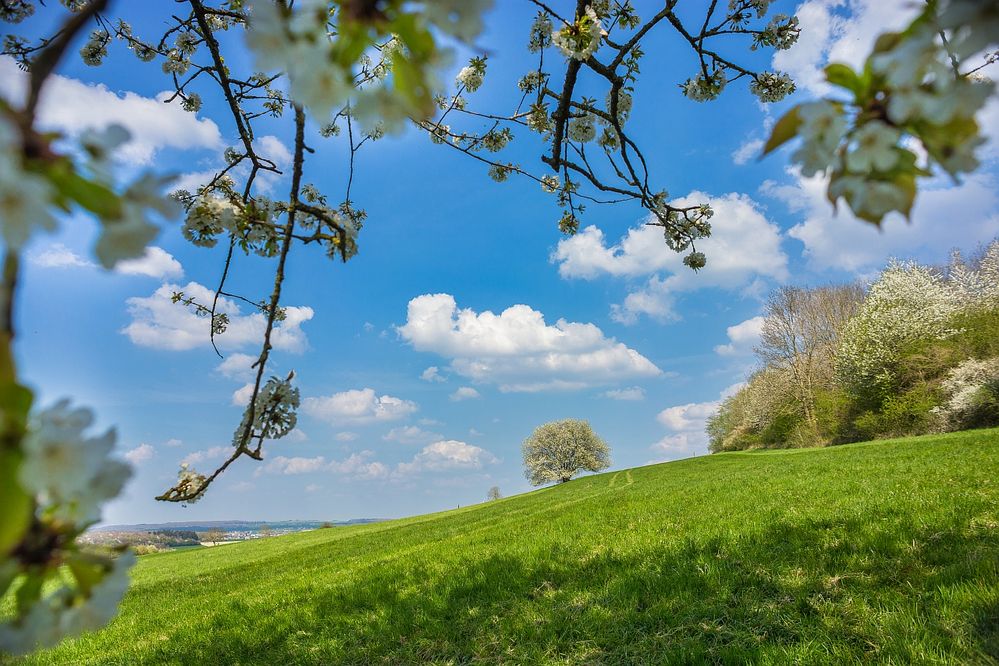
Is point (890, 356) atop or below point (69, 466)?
atop

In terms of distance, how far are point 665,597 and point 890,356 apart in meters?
23.1

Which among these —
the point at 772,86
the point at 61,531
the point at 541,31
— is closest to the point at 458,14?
the point at 61,531

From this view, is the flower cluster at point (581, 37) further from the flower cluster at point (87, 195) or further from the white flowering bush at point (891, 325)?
the white flowering bush at point (891, 325)

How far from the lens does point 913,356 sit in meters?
20.6

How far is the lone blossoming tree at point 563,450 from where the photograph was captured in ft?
127

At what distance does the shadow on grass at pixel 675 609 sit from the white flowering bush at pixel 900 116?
3.10 m

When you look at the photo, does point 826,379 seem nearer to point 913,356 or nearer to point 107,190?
point 913,356

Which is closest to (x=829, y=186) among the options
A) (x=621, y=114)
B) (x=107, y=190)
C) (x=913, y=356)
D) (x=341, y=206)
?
(x=107, y=190)

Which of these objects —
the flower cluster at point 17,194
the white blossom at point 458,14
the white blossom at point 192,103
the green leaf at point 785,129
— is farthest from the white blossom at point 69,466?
the white blossom at point 192,103

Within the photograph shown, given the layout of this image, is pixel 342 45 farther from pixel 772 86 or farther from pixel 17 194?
pixel 772 86

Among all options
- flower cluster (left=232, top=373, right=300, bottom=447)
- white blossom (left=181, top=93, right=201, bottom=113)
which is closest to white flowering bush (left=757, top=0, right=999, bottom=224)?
flower cluster (left=232, top=373, right=300, bottom=447)

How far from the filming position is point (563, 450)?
38906 millimetres

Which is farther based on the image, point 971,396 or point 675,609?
point 971,396

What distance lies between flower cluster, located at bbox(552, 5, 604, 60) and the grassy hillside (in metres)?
3.29
